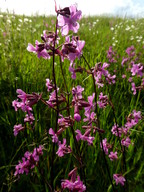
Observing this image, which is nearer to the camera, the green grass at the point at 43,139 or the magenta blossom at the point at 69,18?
the magenta blossom at the point at 69,18

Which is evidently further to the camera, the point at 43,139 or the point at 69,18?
the point at 43,139

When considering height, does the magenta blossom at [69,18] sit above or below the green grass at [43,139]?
above

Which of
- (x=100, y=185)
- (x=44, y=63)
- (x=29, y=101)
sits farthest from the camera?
(x=44, y=63)

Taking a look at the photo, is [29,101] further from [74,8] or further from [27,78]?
[27,78]

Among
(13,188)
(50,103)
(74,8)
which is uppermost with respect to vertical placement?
(74,8)

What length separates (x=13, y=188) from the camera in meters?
1.35

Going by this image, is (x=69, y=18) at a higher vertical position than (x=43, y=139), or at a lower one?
higher

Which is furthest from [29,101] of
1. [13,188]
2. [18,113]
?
[18,113]

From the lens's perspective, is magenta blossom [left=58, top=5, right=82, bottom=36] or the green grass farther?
the green grass

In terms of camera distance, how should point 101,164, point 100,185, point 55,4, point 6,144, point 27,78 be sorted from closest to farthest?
1. point 55,4
2. point 100,185
3. point 101,164
4. point 6,144
5. point 27,78

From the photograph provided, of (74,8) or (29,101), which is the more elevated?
(74,8)

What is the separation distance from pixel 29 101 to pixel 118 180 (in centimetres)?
69

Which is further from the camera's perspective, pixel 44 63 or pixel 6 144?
pixel 44 63

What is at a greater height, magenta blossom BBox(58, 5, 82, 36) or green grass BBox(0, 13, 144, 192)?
magenta blossom BBox(58, 5, 82, 36)
